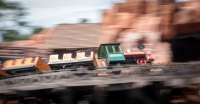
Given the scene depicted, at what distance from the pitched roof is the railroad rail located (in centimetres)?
912

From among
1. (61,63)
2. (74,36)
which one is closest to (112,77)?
(61,63)

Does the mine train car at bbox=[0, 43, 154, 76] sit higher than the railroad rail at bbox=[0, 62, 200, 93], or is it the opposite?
the mine train car at bbox=[0, 43, 154, 76]

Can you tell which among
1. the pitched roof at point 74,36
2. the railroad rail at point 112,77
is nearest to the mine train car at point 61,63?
the railroad rail at point 112,77

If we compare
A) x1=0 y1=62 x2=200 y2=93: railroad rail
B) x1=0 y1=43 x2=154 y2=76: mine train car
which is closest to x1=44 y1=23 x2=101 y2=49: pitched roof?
x1=0 y1=43 x2=154 y2=76: mine train car

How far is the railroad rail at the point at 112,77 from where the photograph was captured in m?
13.1

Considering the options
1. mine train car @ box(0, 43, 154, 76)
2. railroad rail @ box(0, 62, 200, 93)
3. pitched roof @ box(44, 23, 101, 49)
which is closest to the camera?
railroad rail @ box(0, 62, 200, 93)

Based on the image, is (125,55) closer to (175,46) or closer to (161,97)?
(161,97)

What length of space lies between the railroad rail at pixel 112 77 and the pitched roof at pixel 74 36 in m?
9.12

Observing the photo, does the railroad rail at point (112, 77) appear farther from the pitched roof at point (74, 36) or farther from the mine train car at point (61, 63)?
the pitched roof at point (74, 36)

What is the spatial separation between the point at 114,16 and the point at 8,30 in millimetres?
10306

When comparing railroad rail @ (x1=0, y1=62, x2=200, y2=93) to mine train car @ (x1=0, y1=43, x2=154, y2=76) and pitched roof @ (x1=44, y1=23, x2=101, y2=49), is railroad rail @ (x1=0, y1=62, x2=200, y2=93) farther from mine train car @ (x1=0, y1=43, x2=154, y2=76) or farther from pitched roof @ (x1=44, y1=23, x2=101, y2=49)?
pitched roof @ (x1=44, y1=23, x2=101, y2=49)

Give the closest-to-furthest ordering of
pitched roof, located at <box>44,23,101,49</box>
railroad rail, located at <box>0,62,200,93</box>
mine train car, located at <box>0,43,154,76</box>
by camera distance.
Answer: railroad rail, located at <box>0,62,200,93</box> < mine train car, located at <box>0,43,154,76</box> < pitched roof, located at <box>44,23,101,49</box>

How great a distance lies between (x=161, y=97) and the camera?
1360 centimetres

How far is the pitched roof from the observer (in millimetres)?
23219
